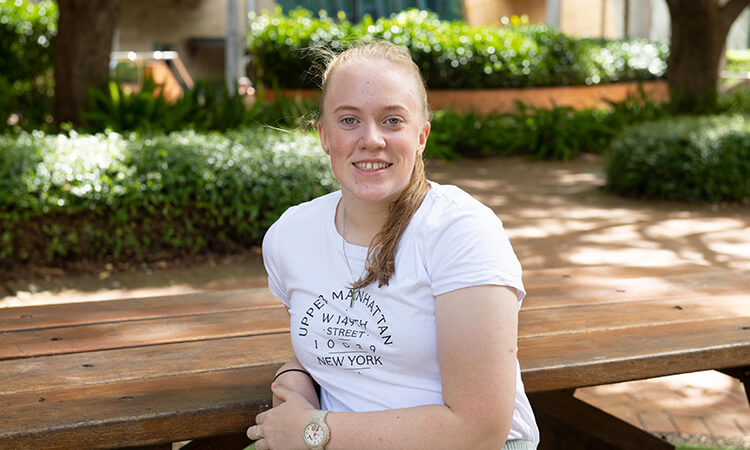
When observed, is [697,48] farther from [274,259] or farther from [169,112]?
[274,259]

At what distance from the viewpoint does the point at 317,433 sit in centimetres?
171

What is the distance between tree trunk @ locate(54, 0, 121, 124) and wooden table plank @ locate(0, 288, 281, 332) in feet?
17.1

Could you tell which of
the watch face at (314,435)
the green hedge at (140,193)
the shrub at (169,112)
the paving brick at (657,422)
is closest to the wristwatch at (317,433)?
the watch face at (314,435)

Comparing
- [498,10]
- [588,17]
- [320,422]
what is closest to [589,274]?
[320,422]

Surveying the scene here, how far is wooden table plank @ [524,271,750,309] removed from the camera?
2.74m

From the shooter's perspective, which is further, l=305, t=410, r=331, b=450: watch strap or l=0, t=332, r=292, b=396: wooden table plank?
l=0, t=332, r=292, b=396: wooden table plank

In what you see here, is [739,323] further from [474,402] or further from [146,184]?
[146,184]

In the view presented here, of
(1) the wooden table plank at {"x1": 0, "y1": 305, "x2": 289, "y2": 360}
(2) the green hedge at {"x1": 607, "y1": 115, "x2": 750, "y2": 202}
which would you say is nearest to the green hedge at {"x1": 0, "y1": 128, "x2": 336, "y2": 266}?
(1) the wooden table plank at {"x1": 0, "y1": 305, "x2": 289, "y2": 360}

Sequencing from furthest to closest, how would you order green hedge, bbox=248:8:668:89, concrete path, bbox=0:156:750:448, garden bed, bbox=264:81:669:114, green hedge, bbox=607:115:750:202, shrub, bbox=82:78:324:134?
garden bed, bbox=264:81:669:114, green hedge, bbox=248:8:668:89, green hedge, bbox=607:115:750:202, shrub, bbox=82:78:324:134, concrete path, bbox=0:156:750:448

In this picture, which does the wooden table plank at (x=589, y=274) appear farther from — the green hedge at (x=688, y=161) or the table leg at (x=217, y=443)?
the green hedge at (x=688, y=161)

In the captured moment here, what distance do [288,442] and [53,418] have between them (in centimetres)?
48

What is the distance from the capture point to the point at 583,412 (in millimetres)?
2869

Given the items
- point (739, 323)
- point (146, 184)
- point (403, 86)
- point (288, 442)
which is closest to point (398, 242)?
point (403, 86)

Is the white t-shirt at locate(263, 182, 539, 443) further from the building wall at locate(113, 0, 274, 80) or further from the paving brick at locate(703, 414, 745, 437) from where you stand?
the building wall at locate(113, 0, 274, 80)
